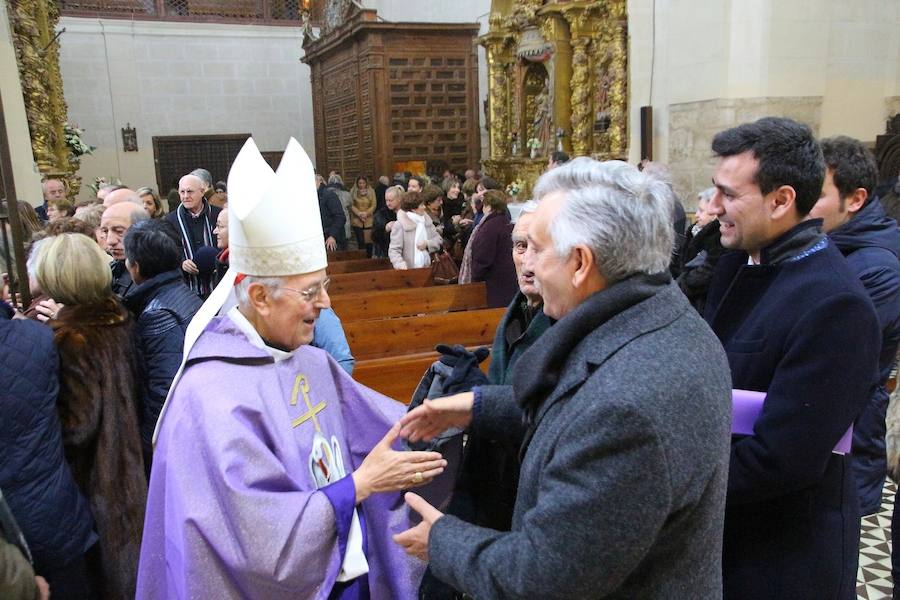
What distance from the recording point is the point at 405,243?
639 centimetres

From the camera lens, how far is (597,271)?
3.89ft

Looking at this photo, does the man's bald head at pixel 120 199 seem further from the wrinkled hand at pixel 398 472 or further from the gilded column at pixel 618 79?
the gilded column at pixel 618 79

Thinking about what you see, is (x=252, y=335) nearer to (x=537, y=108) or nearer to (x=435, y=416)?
(x=435, y=416)

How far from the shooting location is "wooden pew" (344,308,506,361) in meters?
4.21

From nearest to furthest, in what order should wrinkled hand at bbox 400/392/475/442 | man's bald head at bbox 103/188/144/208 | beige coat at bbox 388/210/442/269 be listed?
wrinkled hand at bbox 400/392/475/442
man's bald head at bbox 103/188/144/208
beige coat at bbox 388/210/442/269

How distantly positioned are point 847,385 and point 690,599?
2.05 feet

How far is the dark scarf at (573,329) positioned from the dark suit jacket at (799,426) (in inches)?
19.3

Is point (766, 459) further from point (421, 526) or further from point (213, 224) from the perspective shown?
point (213, 224)

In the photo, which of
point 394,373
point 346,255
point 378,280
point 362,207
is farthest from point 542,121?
point 394,373

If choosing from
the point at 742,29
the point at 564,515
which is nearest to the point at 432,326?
the point at 564,515

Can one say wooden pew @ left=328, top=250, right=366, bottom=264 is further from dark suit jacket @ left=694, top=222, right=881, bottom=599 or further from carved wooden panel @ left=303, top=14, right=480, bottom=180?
dark suit jacket @ left=694, top=222, right=881, bottom=599

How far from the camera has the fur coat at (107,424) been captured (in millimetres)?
2295

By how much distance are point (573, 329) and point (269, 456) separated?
750 mm

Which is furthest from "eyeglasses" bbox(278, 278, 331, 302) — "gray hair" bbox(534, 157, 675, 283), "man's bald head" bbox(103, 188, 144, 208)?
"man's bald head" bbox(103, 188, 144, 208)
